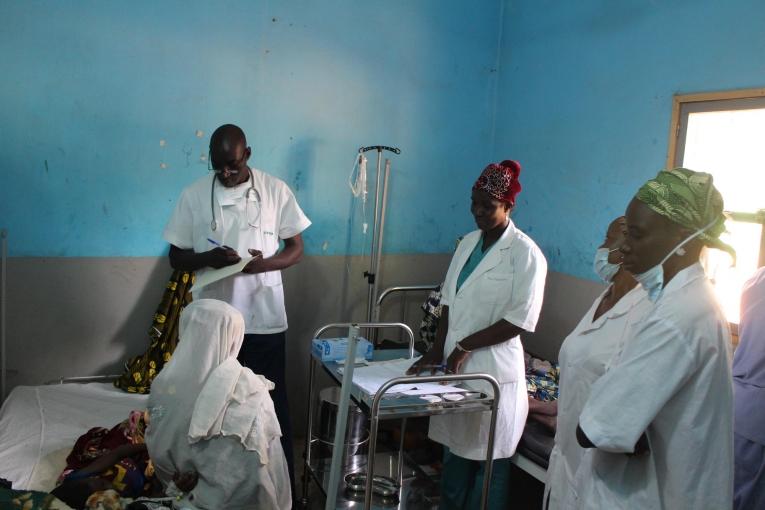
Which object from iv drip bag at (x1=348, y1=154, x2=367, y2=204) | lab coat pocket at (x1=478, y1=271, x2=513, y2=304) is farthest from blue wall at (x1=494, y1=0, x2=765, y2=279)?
lab coat pocket at (x1=478, y1=271, x2=513, y2=304)

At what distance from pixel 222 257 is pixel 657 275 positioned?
6.07 ft

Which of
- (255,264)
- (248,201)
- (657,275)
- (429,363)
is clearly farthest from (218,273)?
(657,275)

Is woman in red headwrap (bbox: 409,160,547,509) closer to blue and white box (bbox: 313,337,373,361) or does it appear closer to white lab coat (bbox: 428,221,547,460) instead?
white lab coat (bbox: 428,221,547,460)

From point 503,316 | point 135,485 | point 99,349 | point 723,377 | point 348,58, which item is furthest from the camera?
point 348,58

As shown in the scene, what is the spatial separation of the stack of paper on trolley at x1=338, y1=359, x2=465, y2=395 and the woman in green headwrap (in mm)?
891

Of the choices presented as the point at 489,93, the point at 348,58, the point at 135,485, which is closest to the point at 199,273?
the point at 135,485

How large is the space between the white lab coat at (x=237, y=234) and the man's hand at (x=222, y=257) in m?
0.14

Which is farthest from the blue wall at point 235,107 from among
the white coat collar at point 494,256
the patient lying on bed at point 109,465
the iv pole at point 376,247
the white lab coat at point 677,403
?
the white lab coat at point 677,403

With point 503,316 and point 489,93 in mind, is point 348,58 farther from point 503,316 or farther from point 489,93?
point 503,316

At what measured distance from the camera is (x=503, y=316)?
264cm

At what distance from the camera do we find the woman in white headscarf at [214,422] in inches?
84.4

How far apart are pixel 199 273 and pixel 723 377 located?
7.39ft

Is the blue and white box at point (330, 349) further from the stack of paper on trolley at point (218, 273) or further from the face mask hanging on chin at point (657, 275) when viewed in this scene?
the face mask hanging on chin at point (657, 275)

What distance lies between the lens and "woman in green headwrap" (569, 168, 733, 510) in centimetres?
147
